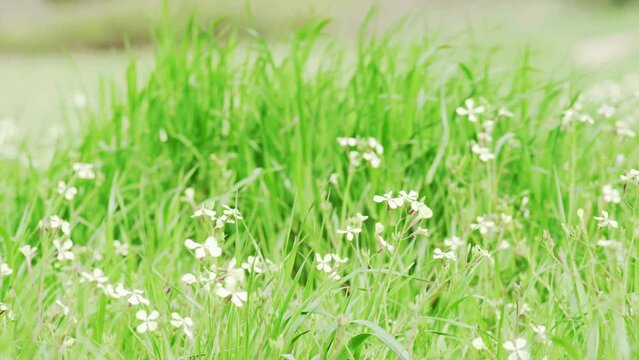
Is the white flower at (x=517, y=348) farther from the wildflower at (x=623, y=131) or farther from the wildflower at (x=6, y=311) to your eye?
the wildflower at (x=623, y=131)

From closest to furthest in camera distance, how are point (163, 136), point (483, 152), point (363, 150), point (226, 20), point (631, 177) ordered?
point (631, 177) < point (483, 152) < point (363, 150) < point (163, 136) < point (226, 20)

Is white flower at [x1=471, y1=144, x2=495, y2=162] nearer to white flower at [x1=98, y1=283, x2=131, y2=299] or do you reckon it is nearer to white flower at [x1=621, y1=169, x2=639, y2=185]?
white flower at [x1=621, y1=169, x2=639, y2=185]

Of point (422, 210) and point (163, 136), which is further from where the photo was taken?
point (163, 136)

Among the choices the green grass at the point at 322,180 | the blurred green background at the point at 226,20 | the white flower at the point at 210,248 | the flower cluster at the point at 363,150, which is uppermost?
the white flower at the point at 210,248

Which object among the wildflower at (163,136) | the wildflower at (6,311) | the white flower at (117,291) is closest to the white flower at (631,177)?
the white flower at (117,291)

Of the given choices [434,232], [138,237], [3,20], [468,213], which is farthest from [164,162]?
[3,20]

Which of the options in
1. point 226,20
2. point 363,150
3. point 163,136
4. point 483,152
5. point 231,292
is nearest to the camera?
point 231,292

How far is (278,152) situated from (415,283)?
73cm

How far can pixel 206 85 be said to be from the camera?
277 cm

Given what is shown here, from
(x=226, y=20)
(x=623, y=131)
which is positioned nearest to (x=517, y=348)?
(x=623, y=131)

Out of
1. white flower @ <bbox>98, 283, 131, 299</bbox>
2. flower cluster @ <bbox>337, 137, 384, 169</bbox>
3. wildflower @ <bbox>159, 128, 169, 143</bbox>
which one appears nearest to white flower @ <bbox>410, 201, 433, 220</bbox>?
white flower @ <bbox>98, 283, 131, 299</bbox>

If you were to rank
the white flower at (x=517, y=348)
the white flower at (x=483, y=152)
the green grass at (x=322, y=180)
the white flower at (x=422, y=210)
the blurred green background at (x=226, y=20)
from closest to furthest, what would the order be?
the white flower at (x=517, y=348), the white flower at (x=422, y=210), the green grass at (x=322, y=180), the white flower at (x=483, y=152), the blurred green background at (x=226, y=20)

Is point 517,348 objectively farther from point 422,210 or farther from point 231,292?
point 231,292

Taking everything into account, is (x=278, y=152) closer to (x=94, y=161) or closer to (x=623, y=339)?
(x=94, y=161)
